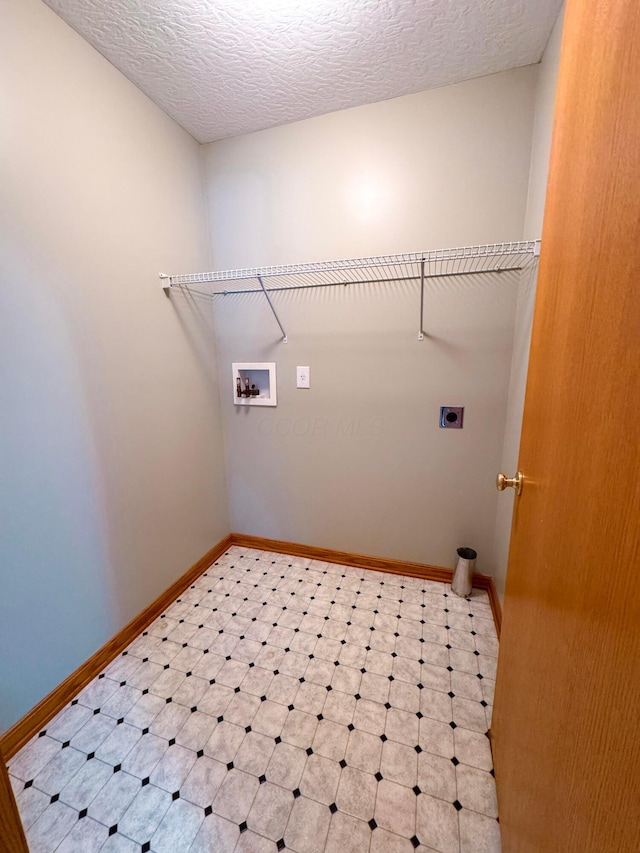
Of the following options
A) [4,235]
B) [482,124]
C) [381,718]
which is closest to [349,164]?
[482,124]

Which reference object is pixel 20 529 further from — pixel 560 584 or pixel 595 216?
pixel 595 216

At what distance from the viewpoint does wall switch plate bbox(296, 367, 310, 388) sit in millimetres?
1981

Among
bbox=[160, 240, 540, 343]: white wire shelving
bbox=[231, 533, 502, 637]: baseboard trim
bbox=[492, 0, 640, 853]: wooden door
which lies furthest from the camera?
bbox=[231, 533, 502, 637]: baseboard trim

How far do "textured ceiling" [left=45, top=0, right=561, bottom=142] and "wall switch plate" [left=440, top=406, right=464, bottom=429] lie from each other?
148cm

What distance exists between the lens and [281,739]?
1.19 meters

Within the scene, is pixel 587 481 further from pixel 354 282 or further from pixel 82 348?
pixel 82 348

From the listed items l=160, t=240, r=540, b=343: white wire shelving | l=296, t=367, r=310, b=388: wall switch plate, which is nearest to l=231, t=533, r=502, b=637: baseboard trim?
l=296, t=367, r=310, b=388: wall switch plate

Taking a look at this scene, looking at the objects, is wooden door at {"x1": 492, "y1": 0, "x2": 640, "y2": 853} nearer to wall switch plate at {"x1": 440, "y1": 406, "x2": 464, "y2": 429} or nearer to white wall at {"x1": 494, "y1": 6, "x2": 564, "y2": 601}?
white wall at {"x1": 494, "y1": 6, "x2": 564, "y2": 601}

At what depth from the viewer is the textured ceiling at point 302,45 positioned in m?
1.17

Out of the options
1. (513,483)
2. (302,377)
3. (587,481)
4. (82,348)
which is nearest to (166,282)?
(82,348)

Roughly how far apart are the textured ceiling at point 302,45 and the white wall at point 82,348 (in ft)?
0.58

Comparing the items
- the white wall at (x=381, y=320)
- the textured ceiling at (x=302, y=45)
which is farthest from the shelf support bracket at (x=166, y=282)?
the textured ceiling at (x=302, y=45)

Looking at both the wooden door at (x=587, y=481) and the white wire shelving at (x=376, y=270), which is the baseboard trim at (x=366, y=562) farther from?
the white wire shelving at (x=376, y=270)

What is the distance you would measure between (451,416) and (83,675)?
2064 mm
